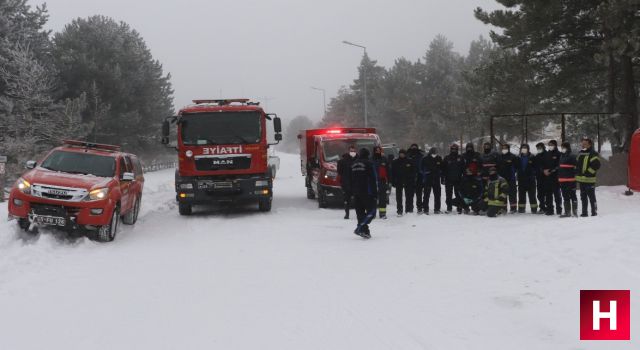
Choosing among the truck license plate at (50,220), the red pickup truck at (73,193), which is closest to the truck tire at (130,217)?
the red pickup truck at (73,193)

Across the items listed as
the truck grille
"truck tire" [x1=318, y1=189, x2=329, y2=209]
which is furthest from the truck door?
"truck tire" [x1=318, y1=189, x2=329, y2=209]

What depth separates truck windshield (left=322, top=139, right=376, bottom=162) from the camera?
1720cm

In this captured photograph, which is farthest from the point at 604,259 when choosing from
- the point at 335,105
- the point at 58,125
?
the point at 335,105

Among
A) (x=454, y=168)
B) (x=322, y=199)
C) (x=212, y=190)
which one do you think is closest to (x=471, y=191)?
(x=454, y=168)

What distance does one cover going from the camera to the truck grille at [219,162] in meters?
14.8

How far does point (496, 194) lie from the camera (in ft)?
42.7

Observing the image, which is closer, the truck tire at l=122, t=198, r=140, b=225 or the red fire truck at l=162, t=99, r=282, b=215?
the truck tire at l=122, t=198, r=140, b=225

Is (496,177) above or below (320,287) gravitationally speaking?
above

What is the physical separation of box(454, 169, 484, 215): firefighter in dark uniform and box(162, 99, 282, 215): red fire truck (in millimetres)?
5253

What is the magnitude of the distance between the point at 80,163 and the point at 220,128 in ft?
13.9

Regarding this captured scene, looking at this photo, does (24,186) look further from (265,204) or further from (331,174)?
(331,174)

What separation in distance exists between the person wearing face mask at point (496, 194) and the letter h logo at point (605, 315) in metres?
6.98

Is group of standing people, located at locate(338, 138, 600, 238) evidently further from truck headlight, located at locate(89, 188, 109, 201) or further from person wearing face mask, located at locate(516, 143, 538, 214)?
truck headlight, located at locate(89, 188, 109, 201)

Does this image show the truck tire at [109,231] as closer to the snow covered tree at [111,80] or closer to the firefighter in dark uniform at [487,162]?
the firefighter in dark uniform at [487,162]
